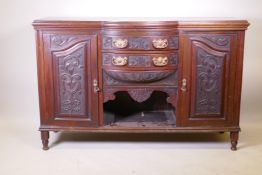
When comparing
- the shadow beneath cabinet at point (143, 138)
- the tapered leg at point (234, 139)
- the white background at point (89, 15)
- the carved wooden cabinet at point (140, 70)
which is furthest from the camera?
the white background at point (89, 15)

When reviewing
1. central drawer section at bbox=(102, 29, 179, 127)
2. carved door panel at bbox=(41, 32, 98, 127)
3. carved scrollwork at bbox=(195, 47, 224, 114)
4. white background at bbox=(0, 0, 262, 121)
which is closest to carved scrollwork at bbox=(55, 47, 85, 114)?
carved door panel at bbox=(41, 32, 98, 127)

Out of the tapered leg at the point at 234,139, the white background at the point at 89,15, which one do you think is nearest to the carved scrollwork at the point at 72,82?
the white background at the point at 89,15

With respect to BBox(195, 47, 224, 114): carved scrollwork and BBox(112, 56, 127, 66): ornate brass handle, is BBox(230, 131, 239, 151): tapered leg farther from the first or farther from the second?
BBox(112, 56, 127, 66): ornate brass handle

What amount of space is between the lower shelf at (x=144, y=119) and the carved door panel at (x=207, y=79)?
156 millimetres

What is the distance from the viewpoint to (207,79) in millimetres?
2590

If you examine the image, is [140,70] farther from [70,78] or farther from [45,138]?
[45,138]

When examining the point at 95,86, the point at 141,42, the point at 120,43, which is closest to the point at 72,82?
the point at 95,86

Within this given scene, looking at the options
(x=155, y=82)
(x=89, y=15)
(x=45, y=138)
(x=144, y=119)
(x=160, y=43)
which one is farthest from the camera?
(x=89, y=15)

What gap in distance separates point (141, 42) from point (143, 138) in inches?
30.4

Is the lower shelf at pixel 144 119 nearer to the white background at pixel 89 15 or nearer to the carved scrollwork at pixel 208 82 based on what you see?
the carved scrollwork at pixel 208 82

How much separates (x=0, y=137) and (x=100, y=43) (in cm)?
108

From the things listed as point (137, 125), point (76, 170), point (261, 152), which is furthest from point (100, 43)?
point (261, 152)

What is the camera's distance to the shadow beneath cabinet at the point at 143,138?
288cm

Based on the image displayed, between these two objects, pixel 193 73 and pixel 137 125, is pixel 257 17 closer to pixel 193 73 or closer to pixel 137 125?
pixel 193 73
